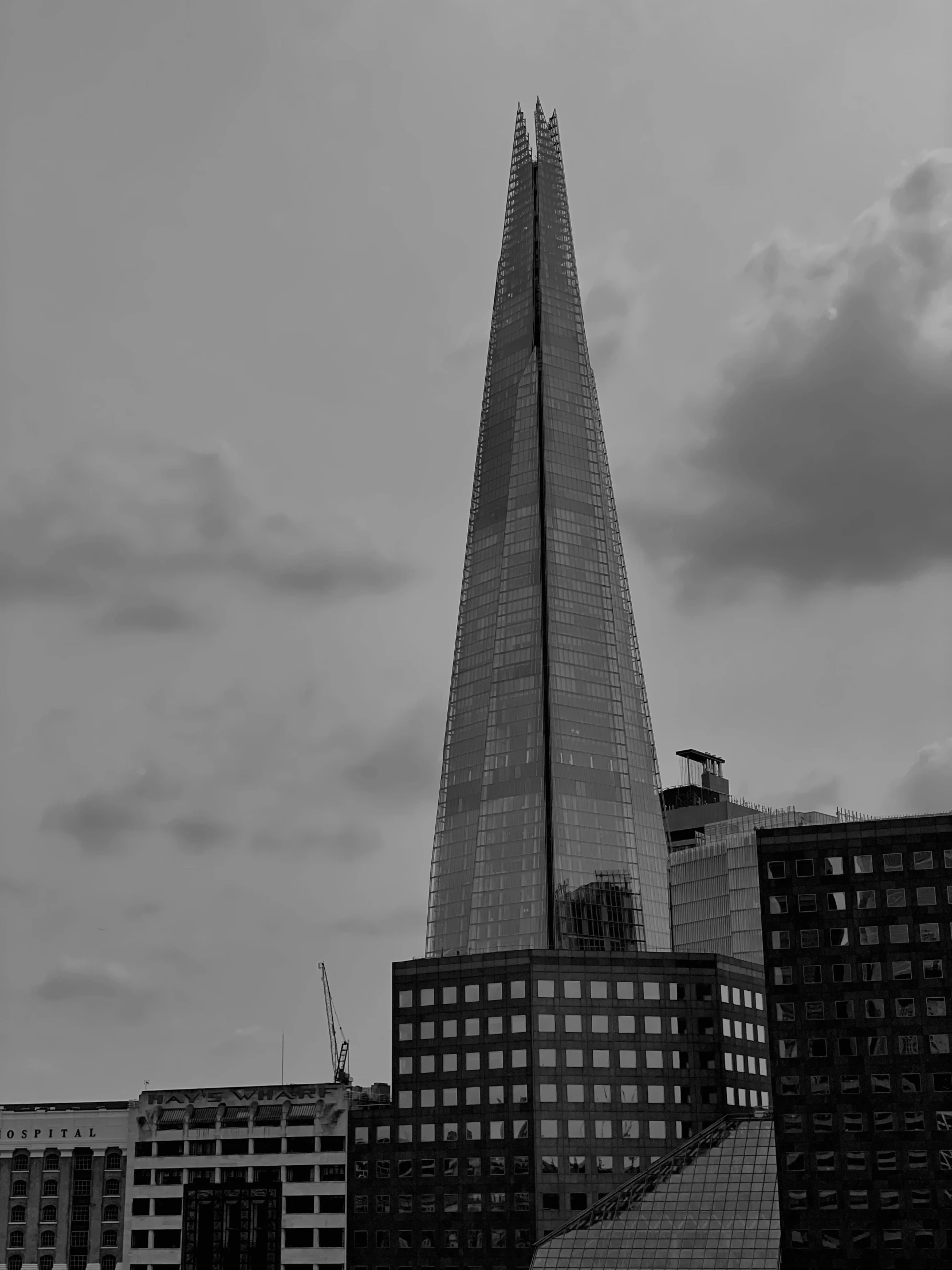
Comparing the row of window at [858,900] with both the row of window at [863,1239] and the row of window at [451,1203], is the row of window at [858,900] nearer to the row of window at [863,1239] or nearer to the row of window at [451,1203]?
the row of window at [863,1239]

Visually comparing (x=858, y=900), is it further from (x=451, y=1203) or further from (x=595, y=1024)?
(x=451, y=1203)

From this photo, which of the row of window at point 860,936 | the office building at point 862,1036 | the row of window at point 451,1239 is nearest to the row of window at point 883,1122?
the office building at point 862,1036

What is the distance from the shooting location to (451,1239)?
613ft

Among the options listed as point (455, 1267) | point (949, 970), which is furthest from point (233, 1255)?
point (949, 970)

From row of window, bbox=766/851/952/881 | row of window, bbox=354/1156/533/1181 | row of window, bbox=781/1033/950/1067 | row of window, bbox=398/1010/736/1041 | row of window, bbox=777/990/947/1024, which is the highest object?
row of window, bbox=766/851/952/881

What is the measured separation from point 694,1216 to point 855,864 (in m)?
42.6

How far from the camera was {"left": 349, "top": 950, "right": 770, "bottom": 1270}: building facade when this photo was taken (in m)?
186

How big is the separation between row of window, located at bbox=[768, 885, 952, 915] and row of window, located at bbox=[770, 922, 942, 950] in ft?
5.65

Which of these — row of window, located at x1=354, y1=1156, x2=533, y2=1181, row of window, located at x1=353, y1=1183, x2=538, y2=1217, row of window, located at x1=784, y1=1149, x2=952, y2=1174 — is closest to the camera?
row of window, located at x1=784, y1=1149, x2=952, y2=1174

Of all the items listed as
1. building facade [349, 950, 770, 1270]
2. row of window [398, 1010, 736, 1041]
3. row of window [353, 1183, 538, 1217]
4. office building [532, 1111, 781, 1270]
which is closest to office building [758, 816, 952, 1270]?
office building [532, 1111, 781, 1270]

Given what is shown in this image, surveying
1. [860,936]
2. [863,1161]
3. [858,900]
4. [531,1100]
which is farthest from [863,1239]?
[531,1100]

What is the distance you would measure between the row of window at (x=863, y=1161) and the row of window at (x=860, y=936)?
15834mm

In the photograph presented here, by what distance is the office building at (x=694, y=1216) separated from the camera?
158m

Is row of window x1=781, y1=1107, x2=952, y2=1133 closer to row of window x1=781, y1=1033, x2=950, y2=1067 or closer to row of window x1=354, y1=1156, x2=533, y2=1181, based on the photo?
row of window x1=781, y1=1033, x2=950, y2=1067
